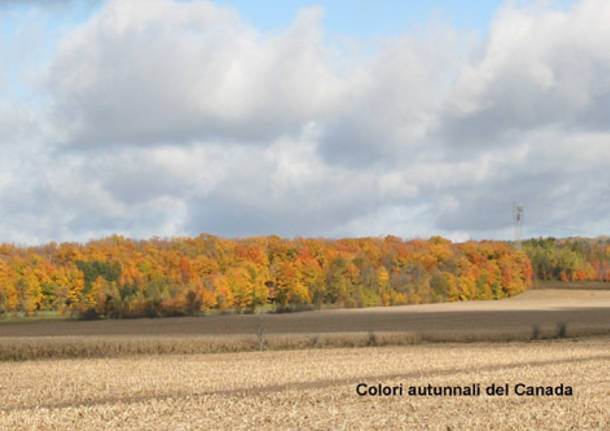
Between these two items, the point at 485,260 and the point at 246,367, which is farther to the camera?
the point at 485,260

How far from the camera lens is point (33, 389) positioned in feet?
89.7

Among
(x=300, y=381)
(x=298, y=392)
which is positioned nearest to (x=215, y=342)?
(x=300, y=381)

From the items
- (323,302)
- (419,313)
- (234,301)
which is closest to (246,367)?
(419,313)

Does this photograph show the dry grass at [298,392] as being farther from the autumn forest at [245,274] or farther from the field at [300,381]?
the autumn forest at [245,274]

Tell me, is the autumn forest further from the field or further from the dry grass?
the dry grass

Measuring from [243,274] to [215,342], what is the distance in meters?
57.2

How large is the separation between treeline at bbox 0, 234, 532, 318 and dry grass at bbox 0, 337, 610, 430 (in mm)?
56517

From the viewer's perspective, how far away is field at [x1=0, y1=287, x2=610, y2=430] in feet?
64.4

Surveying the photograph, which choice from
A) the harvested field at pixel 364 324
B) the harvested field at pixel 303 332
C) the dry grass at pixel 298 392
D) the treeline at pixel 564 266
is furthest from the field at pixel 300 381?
the treeline at pixel 564 266

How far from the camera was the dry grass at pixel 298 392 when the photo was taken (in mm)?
19391

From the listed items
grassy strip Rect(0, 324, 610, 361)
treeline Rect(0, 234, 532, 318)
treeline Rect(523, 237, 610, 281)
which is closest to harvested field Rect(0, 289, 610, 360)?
grassy strip Rect(0, 324, 610, 361)

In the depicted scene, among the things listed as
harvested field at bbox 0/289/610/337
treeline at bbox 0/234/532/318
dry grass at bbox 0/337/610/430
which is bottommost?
harvested field at bbox 0/289/610/337

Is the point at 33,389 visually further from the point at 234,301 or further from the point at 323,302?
the point at 323,302

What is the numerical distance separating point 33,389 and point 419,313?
60.6 metres
